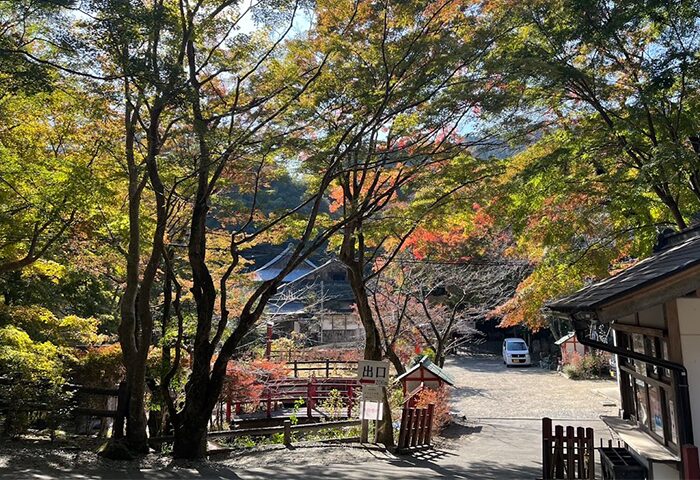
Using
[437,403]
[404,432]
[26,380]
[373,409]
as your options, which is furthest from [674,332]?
[26,380]

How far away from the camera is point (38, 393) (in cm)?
964

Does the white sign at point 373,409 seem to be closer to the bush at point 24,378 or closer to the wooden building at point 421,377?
the wooden building at point 421,377

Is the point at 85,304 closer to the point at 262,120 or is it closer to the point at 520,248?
the point at 262,120

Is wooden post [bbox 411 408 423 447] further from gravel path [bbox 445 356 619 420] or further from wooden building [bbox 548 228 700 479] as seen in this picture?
gravel path [bbox 445 356 619 420]

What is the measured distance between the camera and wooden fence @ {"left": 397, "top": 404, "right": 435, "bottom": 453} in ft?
36.8

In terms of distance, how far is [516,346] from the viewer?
106 feet

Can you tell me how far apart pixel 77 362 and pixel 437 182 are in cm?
924

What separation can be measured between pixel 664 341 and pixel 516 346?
27.6 meters

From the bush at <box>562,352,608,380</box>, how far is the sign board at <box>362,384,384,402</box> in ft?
61.3

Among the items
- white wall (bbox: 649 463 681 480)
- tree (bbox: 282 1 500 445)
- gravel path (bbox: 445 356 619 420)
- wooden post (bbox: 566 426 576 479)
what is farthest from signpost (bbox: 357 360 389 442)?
gravel path (bbox: 445 356 619 420)

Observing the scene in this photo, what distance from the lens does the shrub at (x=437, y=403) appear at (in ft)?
44.2

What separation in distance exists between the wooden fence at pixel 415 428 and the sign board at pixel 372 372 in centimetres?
89

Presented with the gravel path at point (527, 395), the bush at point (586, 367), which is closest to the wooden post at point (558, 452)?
the gravel path at point (527, 395)

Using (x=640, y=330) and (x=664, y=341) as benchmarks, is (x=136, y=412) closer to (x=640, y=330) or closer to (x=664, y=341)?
(x=640, y=330)
